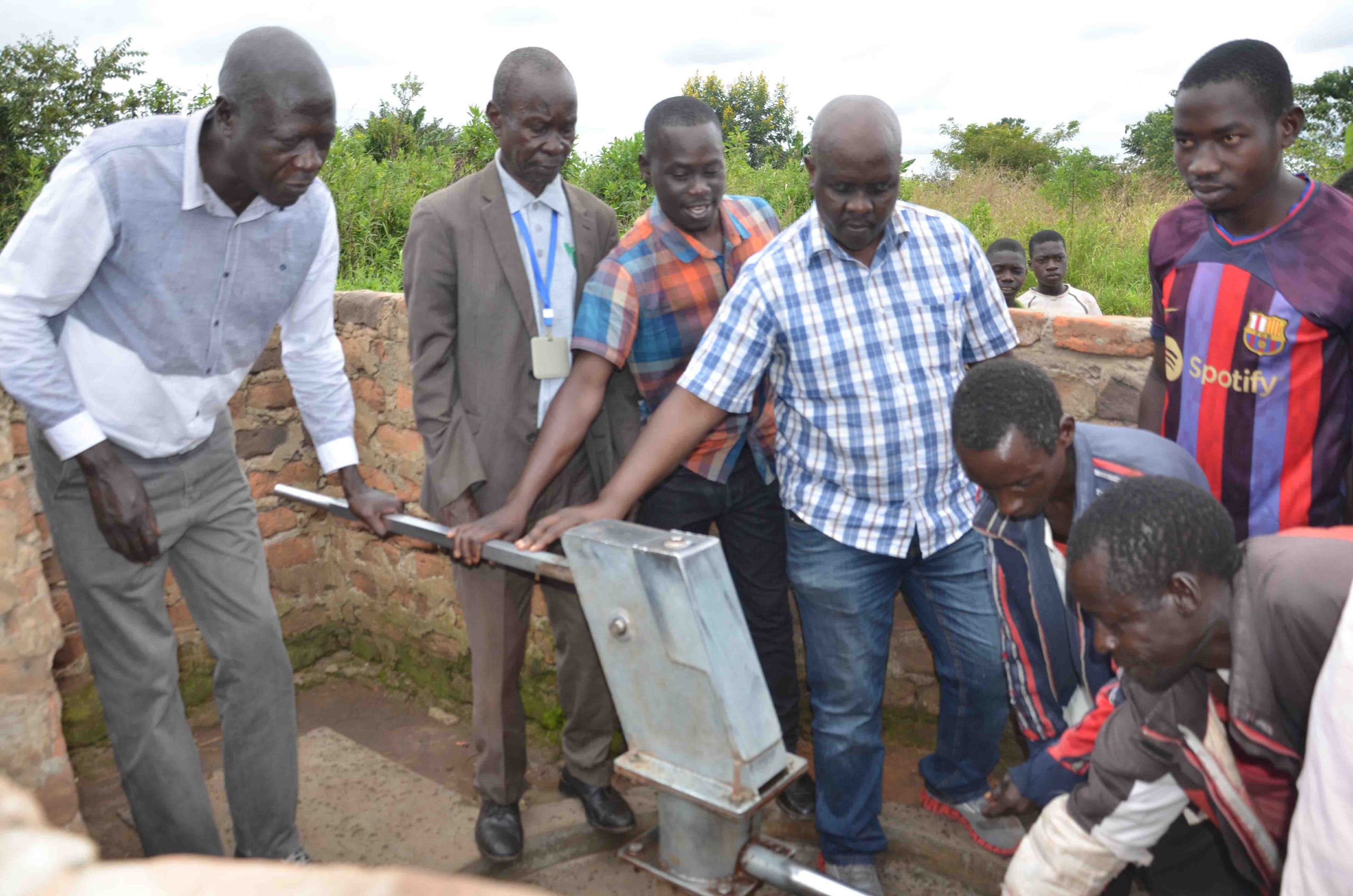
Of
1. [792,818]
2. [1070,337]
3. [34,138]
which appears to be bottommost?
[792,818]

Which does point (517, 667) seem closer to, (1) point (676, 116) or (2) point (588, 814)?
(2) point (588, 814)

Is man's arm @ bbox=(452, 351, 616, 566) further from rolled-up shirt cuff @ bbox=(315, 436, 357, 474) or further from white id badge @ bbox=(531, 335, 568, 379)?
rolled-up shirt cuff @ bbox=(315, 436, 357, 474)

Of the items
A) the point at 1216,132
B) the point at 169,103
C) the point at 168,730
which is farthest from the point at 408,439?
the point at 169,103

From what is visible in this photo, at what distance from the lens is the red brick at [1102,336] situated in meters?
2.84

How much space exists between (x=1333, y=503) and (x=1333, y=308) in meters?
0.40

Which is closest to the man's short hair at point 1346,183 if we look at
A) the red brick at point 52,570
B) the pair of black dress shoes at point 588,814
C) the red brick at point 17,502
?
the pair of black dress shoes at point 588,814

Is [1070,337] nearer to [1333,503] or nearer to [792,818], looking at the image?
[1333,503]

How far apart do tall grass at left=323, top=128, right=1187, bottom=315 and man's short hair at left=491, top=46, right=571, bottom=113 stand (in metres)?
2.75

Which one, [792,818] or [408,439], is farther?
[408,439]

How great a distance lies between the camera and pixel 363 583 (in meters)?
4.44

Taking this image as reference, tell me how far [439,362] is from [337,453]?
13.8 inches

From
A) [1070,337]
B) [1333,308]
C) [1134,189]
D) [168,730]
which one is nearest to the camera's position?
[1333,308]

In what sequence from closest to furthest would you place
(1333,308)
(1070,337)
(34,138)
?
1. (1333,308)
2. (1070,337)
3. (34,138)

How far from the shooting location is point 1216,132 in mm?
2139
